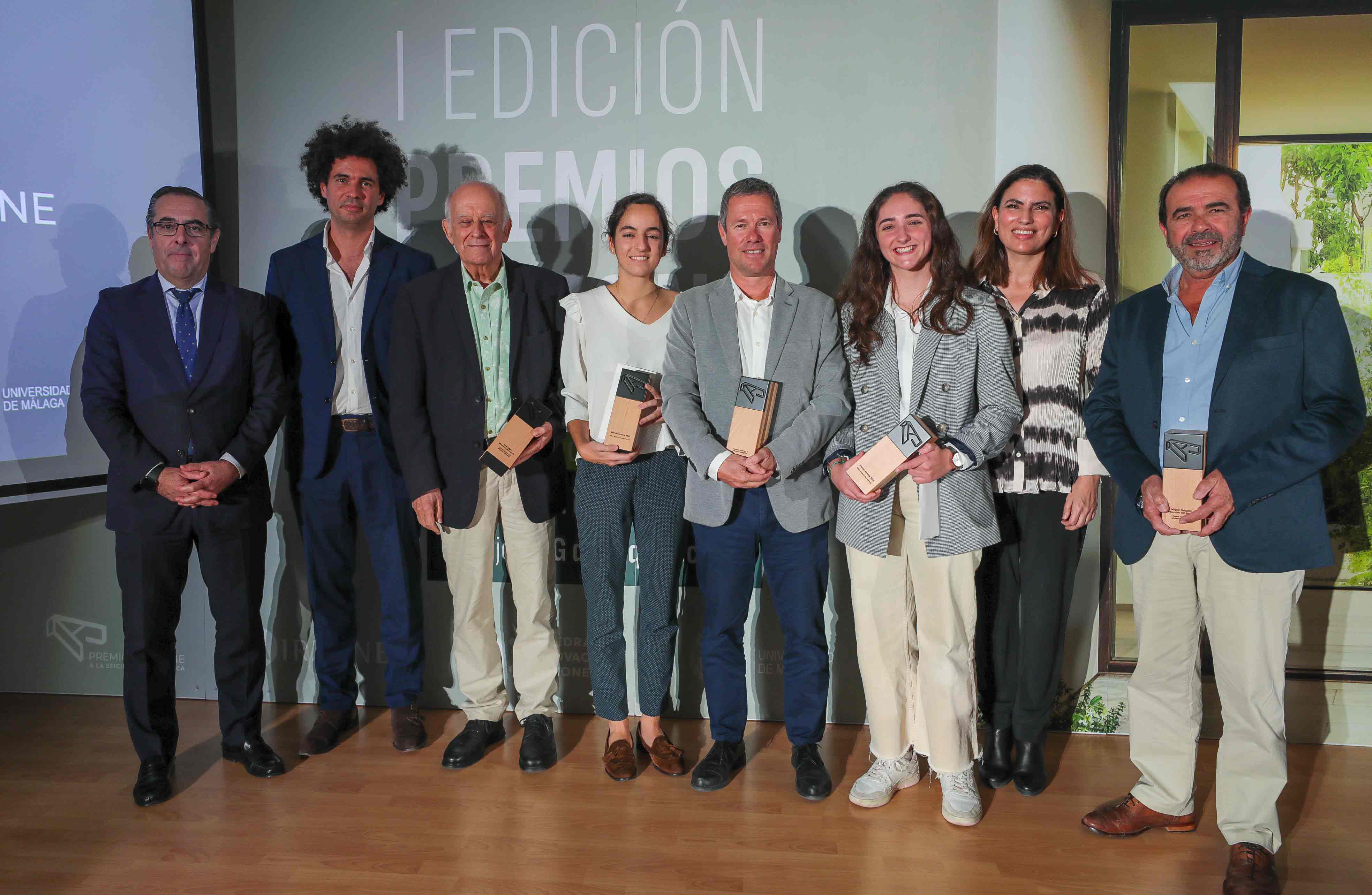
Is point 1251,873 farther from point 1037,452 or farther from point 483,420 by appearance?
point 483,420

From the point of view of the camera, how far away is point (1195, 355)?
102 inches

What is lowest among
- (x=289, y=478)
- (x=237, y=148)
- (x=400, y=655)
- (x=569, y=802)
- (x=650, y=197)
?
(x=569, y=802)

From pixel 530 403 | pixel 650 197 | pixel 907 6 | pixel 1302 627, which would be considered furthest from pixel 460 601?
pixel 1302 627

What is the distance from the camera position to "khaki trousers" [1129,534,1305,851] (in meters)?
2.52

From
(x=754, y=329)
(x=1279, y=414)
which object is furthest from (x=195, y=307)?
(x=1279, y=414)

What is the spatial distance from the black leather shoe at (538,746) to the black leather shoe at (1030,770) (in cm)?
158

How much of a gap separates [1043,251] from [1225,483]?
930 mm

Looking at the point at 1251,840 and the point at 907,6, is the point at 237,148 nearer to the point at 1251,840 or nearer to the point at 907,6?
the point at 907,6

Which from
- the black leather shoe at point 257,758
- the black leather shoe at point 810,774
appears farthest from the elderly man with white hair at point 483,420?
the black leather shoe at point 810,774

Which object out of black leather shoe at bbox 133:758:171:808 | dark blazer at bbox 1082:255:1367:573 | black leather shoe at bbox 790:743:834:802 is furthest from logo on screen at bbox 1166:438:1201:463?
black leather shoe at bbox 133:758:171:808

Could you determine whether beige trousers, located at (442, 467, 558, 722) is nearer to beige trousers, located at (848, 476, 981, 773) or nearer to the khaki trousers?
beige trousers, located at (848, 476, 981, 773)

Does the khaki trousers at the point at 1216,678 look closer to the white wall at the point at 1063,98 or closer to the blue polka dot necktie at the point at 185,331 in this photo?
the white wall at the point at 1063,98

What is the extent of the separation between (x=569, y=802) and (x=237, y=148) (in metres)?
2.98

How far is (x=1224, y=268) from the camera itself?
2.62m
